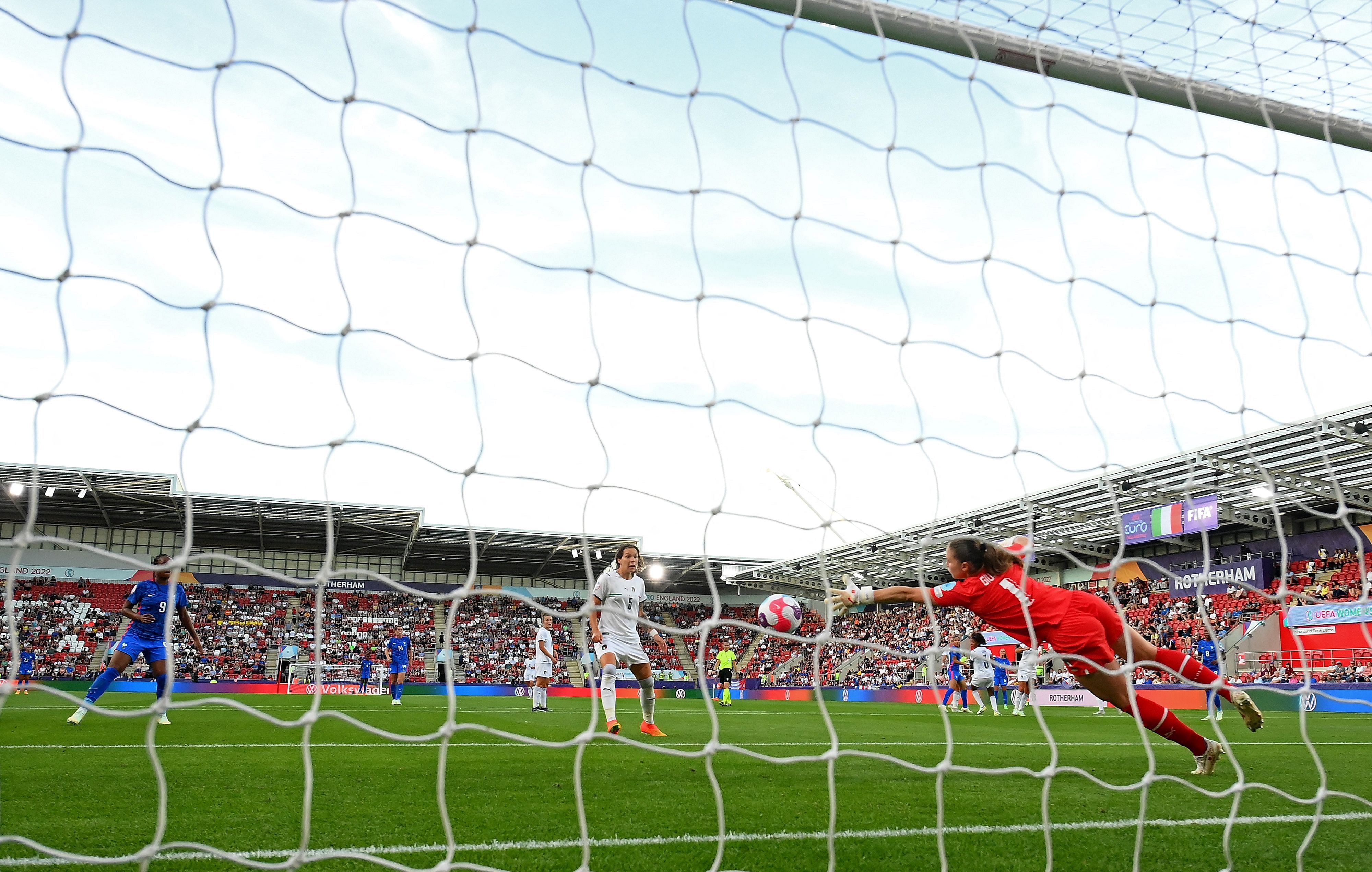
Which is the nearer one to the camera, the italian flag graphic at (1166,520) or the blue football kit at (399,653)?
the blue football kit at (399,653)

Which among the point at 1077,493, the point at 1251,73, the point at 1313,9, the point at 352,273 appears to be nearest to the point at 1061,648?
the point at 1251,73

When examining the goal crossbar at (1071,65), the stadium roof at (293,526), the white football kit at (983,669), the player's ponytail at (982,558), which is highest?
the stadium roof at (293,526)

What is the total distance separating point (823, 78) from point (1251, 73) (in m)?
2.17

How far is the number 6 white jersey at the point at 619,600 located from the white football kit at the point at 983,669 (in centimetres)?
944

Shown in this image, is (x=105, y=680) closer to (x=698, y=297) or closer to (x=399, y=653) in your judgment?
(x=698, y=297)

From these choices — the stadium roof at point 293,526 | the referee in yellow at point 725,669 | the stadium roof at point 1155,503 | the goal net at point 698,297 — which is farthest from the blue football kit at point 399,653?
the goal net at point 698,297

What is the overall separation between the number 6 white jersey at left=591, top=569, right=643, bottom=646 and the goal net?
1.72m

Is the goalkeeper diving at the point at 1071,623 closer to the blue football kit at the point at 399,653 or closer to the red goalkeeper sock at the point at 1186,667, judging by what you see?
the red goalkeeper sock at the point at 1186,667

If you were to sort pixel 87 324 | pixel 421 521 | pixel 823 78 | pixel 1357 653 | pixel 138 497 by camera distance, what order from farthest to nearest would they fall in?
pixel 421 521 → pixel 138 497 → pixel 1357 653 → pixel 823 78 → pixel 87 324

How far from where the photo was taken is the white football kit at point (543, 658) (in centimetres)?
1390

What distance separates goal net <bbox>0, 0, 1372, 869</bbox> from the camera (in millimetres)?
2869

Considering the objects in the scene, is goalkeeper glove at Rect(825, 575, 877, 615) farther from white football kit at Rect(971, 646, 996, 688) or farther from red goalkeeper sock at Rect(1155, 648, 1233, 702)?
white football kit at Rect(971, 646, 996, 688)

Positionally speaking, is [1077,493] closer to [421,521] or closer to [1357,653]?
[1357,653]

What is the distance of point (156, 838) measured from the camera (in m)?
2.27
